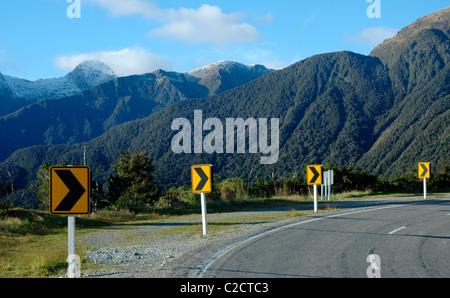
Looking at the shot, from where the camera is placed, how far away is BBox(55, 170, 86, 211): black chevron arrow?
6.71m

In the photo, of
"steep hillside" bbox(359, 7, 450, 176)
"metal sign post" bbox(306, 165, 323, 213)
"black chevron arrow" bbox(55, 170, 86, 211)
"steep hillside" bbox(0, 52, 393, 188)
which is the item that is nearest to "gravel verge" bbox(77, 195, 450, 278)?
"black chevron arrow" bbox(55, 170, 86, 211)

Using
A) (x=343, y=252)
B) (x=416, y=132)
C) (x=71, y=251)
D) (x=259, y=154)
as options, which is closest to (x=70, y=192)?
(x=71, y=251)

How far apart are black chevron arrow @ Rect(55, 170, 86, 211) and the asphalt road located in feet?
8.06

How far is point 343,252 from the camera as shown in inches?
350

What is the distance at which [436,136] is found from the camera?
127375mm

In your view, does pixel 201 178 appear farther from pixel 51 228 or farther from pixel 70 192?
pixel 51 228

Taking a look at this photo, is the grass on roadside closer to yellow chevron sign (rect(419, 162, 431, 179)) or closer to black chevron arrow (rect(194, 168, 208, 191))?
black chevron arrow (rect(194, 168, 208, 191))

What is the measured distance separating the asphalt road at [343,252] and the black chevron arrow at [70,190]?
2.46 m

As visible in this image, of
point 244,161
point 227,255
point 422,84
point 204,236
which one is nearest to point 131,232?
point 204,236

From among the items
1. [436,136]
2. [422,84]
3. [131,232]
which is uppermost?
[422,84]

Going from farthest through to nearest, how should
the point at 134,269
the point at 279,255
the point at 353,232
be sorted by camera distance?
the point at 353,232, the point at 279,255, the point at 134,269

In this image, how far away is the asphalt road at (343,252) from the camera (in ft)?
23.5
